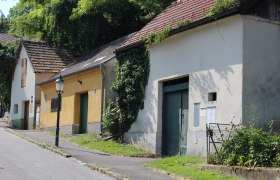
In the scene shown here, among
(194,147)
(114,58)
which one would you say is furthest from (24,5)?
(194,147)

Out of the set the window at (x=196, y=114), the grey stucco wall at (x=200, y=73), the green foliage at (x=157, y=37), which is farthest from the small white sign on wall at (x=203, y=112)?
the green foliage at (x=157, y=37)

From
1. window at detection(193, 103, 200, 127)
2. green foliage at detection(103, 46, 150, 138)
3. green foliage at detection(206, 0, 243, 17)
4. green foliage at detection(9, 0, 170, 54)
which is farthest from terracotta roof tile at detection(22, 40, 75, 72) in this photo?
green foliage at detection(206, 0, 243, 17)

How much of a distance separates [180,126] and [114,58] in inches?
260

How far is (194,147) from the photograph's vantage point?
16359 millimetres

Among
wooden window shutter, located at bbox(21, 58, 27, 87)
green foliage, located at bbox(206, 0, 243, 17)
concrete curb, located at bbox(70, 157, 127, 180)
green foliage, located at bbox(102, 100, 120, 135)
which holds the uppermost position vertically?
green foliage, located at bbox(206, 0, 243, 17)

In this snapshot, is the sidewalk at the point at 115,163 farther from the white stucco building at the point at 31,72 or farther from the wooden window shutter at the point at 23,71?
the wooden window shutter at the point at 23,71

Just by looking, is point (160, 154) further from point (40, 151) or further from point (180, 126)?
point (40, 151)

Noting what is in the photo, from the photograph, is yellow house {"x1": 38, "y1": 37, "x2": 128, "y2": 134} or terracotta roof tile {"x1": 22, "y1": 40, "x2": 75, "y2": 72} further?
terracotta roof tile {"x1": 22, "y1": 40, "x2": 75, "y2": 72}

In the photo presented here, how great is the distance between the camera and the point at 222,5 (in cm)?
1556

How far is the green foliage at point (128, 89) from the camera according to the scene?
20.0 meters

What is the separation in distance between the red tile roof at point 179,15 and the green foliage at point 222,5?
763 millimetres

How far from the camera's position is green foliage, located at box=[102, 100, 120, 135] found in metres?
21.1

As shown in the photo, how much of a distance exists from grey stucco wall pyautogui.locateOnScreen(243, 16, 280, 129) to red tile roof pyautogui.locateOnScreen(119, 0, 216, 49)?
2052 mm

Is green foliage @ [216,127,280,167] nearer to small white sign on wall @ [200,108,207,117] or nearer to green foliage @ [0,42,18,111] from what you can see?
small white sign on wall @ [200,108,207,117]
